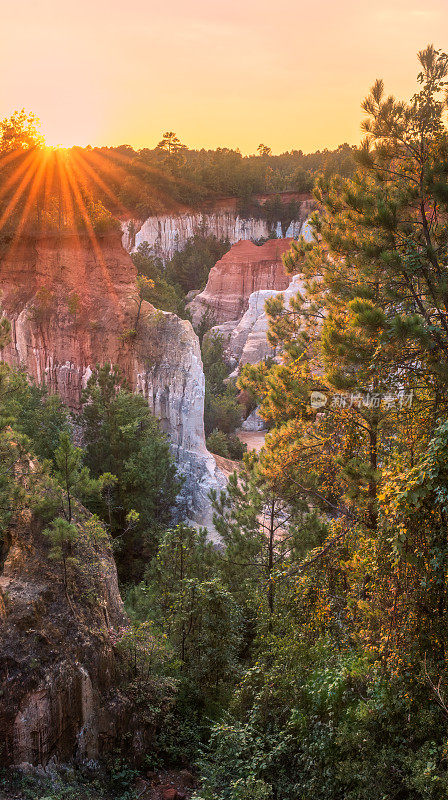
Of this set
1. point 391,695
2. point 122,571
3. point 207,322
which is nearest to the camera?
point 391,695

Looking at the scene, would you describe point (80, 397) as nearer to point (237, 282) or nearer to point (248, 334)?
point (248, 334)

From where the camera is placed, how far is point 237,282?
4531 cm

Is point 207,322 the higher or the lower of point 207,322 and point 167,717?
the higher

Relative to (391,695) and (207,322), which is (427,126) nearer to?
(391,695)

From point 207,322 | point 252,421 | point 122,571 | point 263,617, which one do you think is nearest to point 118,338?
point 122,571

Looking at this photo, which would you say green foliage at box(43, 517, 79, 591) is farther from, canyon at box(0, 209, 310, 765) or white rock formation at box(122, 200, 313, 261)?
white rock formation at box(122, 200, 313, 261)

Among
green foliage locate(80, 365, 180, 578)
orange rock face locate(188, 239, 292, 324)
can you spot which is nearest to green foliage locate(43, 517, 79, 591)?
green foliage locate(80, 365, 180, 578)

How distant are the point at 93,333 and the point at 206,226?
115 feet

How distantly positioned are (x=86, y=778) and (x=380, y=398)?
20.8 feet

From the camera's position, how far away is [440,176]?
6.21 m

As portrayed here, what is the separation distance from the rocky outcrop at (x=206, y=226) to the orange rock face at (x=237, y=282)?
779 cm

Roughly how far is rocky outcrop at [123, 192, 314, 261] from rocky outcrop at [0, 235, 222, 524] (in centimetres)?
2497

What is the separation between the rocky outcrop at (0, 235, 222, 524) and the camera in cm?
2156

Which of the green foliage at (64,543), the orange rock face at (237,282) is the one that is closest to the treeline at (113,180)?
the green foliage at (64,543)
